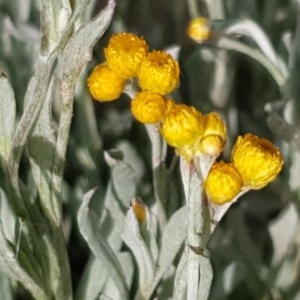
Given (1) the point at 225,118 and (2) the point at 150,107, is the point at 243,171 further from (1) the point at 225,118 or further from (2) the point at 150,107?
(1) the point at 225,118

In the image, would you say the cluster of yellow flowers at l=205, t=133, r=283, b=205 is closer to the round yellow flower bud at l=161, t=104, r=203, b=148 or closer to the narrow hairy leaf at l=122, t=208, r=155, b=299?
the round yellow flower bud at l=161, t=104, r=203, b=148

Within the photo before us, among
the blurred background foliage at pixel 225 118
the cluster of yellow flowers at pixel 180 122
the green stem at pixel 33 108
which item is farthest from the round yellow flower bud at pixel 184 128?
the blurred background foliage at pixel 225 118

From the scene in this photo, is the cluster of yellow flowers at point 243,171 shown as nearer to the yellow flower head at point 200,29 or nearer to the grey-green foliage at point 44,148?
the grey-green foliage at point 44,148

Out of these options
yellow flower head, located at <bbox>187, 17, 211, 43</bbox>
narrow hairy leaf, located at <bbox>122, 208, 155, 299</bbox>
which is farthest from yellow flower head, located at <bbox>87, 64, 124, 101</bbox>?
yellow flower head, located at <bbox>187, 17, 211, 43</bbox>

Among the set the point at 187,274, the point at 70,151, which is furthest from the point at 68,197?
the point at 187,274

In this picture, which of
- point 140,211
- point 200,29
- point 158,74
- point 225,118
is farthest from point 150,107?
point 225,118

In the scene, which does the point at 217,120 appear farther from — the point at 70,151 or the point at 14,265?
the point at 70,151
